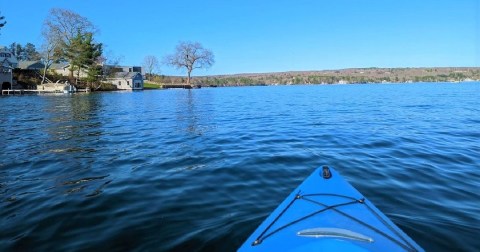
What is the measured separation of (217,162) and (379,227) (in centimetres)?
578

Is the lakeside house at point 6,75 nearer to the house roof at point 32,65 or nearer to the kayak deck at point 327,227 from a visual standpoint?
the house roof at point 32,65

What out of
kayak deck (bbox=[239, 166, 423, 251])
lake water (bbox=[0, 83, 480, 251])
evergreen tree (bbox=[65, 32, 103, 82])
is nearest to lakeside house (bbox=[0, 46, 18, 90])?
evergreen tree (bbox=[65, 32, 103, 82])

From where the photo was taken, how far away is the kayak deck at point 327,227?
2674mm

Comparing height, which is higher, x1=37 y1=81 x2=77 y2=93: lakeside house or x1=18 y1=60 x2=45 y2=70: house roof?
x1=18 y1=60 x2=45 y2=70: house roof

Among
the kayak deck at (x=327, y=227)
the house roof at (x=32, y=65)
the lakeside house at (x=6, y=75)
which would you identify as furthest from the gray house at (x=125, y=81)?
the kayak deck at (x=327, y=227)

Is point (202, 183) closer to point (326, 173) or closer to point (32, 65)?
point (326, 173)

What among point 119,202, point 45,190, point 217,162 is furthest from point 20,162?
point 217,162

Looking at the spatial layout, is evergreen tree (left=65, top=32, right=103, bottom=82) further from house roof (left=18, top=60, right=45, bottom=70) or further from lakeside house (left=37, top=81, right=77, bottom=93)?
house roof (left=18, top=60, right=45, bottom=70)

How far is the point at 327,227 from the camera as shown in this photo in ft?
9.61

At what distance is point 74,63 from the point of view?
2579 inches

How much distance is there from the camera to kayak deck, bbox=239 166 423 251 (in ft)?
8.77

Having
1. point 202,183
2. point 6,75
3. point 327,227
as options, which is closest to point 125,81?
point 6,75

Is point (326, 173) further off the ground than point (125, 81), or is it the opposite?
point (125, 81)

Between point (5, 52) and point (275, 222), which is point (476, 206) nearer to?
point (275, 222)
